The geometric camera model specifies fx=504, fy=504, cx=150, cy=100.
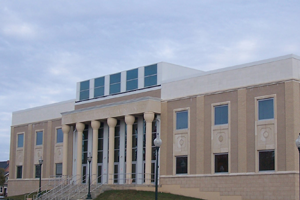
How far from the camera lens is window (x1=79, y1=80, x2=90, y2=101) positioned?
52.6m

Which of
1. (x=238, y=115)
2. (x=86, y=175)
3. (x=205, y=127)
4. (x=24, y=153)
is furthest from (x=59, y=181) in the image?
(x=238, y=115)

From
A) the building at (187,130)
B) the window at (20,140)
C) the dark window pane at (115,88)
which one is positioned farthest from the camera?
the window at (20,140)

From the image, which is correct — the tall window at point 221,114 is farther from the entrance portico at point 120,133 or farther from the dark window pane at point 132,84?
the dark window pane at point 132,84

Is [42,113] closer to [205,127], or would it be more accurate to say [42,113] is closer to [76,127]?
[76,127]

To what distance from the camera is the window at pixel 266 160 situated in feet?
116

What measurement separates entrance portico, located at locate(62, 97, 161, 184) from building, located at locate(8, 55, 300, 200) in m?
0.09

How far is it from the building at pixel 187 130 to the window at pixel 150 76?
0.10 m

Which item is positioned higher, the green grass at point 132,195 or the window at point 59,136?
the window at point 59,136

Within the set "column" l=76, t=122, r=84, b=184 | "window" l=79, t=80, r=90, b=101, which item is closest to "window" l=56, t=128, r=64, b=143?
"window" l=79, t=80, r=90, b=101

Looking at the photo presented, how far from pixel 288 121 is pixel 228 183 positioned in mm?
6704

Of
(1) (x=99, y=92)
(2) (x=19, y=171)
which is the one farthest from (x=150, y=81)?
(2) (x=19, y=171)

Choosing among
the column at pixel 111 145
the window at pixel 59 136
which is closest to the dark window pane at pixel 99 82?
the column at pixel 111 145

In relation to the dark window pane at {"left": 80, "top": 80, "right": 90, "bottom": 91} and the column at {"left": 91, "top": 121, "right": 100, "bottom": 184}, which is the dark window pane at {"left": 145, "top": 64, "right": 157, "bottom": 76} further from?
the dark window pane at {"left": 80, "top": 80, "right": 90, "bottom": 91}

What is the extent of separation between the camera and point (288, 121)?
113 ft
